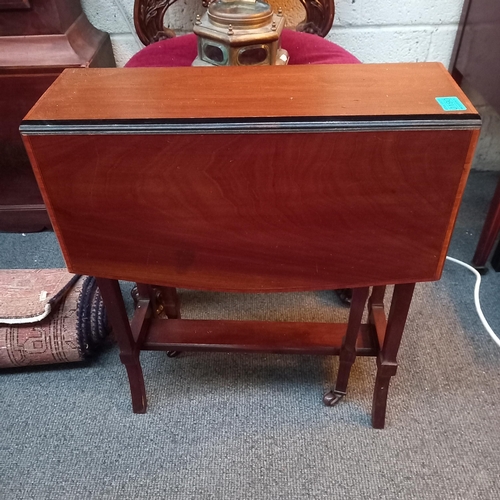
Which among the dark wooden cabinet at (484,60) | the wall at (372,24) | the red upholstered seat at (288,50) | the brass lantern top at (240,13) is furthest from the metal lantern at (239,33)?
the dark wooden cabinet at (484,60)

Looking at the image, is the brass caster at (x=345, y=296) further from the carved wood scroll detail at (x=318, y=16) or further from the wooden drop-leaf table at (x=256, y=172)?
the carved wood scroll detail at (x=318, y=16)

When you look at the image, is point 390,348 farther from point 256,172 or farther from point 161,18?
point 161,18

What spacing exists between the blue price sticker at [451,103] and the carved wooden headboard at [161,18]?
824 millimetres

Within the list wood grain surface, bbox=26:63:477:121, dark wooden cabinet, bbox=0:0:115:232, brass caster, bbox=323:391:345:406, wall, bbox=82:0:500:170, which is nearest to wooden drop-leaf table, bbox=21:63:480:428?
wood grain surface, bbox=26:63:477:121

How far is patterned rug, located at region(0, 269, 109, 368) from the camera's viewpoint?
3.86ft

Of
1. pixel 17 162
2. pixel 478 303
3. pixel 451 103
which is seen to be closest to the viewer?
pixel 451 103

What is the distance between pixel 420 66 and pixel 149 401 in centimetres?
92

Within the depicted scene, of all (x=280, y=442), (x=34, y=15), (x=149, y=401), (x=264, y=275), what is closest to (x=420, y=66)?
(x=264, y=275)

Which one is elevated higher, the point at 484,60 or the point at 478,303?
the point at 484,60

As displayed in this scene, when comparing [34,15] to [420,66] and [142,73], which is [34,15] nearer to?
[142,73]

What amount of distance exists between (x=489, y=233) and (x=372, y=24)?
77cm

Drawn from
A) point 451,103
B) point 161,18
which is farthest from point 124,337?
point 161,18

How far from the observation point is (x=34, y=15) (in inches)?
52.7

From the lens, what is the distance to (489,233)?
4.70 ft
